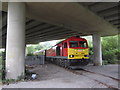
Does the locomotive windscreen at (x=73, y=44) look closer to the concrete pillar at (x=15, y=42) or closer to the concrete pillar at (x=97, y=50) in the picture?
the concrete pillar at (x=15, y=42)

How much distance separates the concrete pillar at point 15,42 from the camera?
925 centimetres

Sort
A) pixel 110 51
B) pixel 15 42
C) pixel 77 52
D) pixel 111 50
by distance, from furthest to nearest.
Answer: pixel 111 50 < pixel 110 51 < pixel 77 52 < pixel 15 42

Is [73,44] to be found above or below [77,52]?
above

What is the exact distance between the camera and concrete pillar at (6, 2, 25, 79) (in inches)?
364

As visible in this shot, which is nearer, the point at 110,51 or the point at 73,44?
the point at 73,44

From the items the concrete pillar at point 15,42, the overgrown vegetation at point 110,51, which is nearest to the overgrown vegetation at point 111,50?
the overgrown vegetation at point 110,51

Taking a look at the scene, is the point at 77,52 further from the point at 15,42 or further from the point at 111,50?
the point at 111,50

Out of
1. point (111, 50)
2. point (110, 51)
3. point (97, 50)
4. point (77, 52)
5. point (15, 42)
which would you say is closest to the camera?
point (15, 42)

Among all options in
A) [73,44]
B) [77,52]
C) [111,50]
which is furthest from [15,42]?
[111,50]

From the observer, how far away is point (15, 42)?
9531 millimetres

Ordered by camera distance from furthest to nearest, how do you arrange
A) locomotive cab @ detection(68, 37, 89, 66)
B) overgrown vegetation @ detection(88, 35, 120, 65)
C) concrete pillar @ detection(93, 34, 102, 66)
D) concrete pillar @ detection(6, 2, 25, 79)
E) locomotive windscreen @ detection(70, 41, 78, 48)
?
1. overgrown vegetation @ detection(88, 35, 120, 65)
2. concrete pillar @ detection(93, 34, 102, 66)
3. locomotive windscreen @ detection(70, 41, 78, 48)
4. locomotive cab @ detection(68, 37, 89, 66)
5. concrete pillar @ detection(6, 2, 25, 79)

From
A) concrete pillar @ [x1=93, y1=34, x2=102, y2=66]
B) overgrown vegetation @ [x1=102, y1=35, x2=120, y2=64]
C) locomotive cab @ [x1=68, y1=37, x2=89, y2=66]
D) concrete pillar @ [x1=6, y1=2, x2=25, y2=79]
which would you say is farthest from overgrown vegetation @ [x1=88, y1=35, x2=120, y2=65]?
concrete pillar @ [x1=6, y1=2, x2=25, y2=79]

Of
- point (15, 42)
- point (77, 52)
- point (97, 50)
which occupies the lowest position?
point (77, 52)

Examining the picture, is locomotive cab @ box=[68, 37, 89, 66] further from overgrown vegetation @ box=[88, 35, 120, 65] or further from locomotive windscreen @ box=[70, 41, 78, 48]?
overgrown vegetation @ box=[88, 35, 120, 65]
